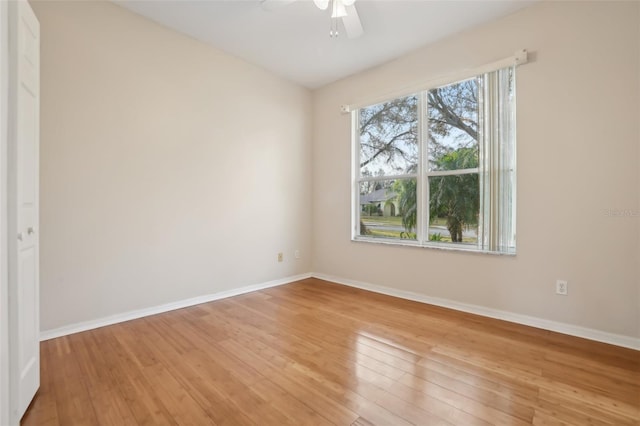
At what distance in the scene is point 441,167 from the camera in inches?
128

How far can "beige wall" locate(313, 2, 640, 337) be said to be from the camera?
2.21m

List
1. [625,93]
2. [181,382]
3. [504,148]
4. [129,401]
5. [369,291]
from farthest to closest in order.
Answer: [369,291] < [504,148] < [625,93] < [181,382] < [129,401]

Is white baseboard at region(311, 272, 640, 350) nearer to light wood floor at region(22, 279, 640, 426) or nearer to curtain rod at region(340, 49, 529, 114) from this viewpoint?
light wood floor at region(22, 279, 640, 426)

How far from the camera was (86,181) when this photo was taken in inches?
97.6

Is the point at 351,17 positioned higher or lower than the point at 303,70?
lower

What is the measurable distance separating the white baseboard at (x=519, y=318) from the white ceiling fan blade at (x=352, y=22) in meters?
2.75

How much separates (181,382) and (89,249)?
153 centimetres

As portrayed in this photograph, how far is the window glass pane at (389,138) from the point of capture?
3.50 metres

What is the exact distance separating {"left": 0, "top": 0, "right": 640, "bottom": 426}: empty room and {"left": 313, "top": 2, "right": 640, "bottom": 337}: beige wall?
0.02 m

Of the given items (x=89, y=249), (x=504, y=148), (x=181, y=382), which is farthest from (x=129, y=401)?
(x=504, y=148)

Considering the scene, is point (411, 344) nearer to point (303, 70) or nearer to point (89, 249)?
point (89, 249)

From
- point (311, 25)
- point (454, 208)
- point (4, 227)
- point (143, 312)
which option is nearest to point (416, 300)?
point (454, 208)

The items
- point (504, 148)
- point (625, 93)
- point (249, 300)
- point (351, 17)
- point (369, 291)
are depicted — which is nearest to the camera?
point (625, 93)

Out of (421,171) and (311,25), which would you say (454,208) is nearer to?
(421,171)
